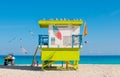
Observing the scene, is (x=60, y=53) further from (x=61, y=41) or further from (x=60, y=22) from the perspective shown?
(x=60, y=22)

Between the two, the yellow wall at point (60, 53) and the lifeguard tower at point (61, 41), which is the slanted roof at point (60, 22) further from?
the yellow wall at point (60, 53)

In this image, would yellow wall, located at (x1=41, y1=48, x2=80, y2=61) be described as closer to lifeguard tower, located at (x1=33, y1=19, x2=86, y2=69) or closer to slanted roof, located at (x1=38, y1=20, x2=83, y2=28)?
lifeguard tower, located at (x1=33, y1=19, x2=86, y2=69)

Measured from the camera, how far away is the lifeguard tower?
22250 mm

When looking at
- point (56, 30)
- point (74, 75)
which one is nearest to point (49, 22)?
point (56, 30)

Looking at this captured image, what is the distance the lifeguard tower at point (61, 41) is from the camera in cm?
2225

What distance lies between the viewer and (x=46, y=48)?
22.2 m

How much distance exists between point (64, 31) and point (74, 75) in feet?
13.2

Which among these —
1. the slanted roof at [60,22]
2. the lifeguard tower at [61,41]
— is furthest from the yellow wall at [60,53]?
the slanted roof at [60,22]

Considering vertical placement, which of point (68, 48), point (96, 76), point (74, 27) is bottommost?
point (96, 76)

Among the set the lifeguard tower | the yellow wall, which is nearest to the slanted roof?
the lifeguard tower

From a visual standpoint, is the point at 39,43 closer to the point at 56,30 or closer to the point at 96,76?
the point at 56,30

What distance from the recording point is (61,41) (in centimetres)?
2258

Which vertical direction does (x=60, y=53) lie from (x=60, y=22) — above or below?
below

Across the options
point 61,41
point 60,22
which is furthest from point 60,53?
point 60,22
